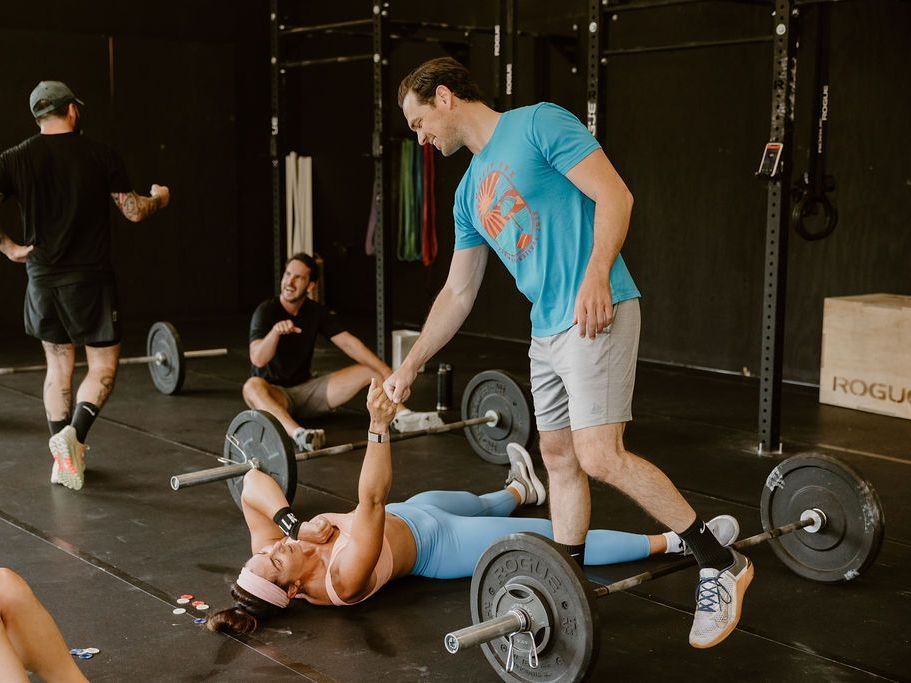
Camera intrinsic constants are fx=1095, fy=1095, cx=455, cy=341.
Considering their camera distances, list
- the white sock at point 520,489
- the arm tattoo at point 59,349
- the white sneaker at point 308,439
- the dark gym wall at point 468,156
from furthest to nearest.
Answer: the dark gym wall at point 468,156, the white sneaker at point 308,439, the arm tattoo at point 59,349, the white sock at point 520,489

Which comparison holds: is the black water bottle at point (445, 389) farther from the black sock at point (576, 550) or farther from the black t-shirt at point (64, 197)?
the black sock at point (576, 550)

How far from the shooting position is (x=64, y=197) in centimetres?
373

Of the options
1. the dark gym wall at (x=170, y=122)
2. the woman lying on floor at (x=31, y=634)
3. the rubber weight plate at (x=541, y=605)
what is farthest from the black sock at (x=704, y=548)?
the dark gym wall at (x=170, y=122)

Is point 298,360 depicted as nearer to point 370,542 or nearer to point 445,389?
point 445,389

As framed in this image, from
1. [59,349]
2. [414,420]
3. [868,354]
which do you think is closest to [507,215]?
[59,349]

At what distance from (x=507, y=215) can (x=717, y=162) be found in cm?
398

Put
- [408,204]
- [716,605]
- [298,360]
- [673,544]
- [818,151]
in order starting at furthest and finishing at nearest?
[408,204], [298,360], [818,151], [673,544], [716,605]

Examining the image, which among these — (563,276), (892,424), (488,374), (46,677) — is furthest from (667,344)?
(46,677)

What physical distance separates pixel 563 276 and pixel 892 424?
118 inches

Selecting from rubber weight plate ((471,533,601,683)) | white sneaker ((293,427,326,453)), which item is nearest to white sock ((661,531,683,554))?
rubber weight plate ((471,533,601,683))

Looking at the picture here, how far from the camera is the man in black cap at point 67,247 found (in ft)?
12.1

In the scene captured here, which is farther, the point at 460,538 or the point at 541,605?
the point at 460,538

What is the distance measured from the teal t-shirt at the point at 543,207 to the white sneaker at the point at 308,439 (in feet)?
6.30

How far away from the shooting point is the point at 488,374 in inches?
161
